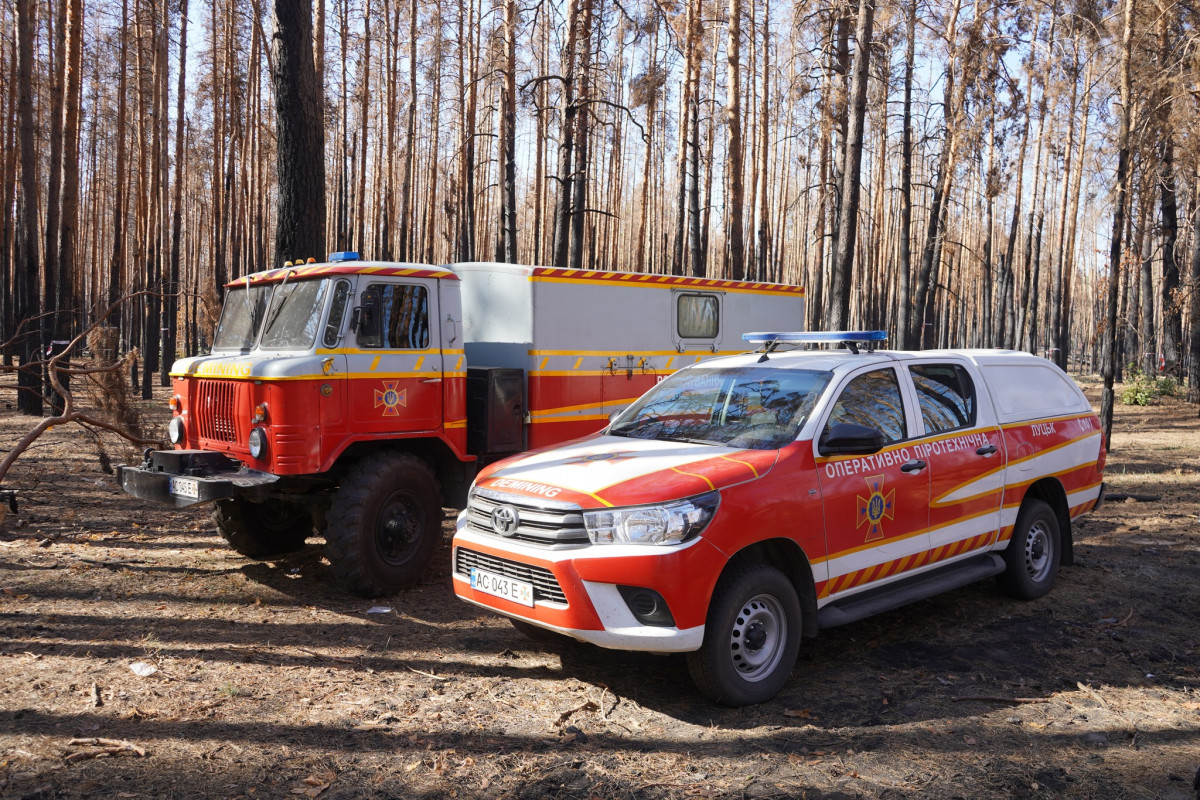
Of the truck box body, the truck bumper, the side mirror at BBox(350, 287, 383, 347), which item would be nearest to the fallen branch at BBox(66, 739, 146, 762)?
the truck bumper

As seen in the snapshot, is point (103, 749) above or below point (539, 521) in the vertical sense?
below

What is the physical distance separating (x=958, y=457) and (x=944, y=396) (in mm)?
452

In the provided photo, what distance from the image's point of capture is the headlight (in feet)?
13.7

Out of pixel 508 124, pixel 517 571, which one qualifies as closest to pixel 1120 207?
pixel 508 124

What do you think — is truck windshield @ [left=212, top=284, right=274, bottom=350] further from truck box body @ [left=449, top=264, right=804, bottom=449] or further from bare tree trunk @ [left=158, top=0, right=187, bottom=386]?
bare tree trunk @ [left=158, top=0, right=187, bottom=386]

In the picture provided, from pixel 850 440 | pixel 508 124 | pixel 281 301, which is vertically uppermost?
pixel 508 124

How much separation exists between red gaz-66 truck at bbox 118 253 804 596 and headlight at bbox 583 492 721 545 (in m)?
2.79

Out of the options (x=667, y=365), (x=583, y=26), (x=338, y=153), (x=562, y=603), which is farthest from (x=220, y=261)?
(x=562, y=603)

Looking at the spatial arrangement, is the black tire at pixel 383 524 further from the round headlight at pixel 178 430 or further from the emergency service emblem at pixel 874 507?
the emergency service emblem at pixel 874 507

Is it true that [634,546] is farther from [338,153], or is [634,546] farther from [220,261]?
[338,153]

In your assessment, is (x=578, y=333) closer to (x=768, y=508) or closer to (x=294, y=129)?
(x=768, y=508)

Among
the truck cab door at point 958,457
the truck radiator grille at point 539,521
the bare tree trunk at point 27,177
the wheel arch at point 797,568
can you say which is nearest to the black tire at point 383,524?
the truck radiator grille at point 539,521

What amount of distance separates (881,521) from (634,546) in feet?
5.96

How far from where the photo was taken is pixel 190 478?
20.0 ft
